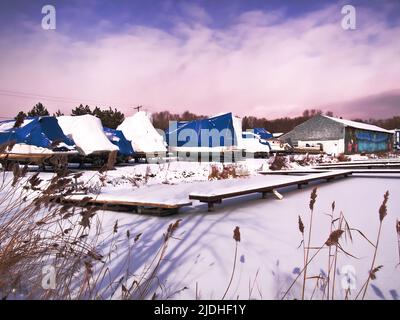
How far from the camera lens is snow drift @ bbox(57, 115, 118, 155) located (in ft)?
50.8

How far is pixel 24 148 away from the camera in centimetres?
1385

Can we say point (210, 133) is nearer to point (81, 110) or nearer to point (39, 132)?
point (39, 132)

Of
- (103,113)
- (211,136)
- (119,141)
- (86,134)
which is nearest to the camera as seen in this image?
(86,134)

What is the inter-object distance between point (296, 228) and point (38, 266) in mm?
3485

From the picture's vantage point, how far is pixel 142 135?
849 inches

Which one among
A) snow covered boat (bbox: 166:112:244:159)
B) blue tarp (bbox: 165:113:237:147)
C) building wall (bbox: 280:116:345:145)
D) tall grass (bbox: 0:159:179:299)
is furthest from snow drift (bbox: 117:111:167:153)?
building wall (bbox: 280:116:345:145)

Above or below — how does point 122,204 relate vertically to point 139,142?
below

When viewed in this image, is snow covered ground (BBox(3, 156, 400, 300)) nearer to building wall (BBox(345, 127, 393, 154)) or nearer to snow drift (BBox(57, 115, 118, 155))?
snow drift (BBox(57, 115, 118, 155))

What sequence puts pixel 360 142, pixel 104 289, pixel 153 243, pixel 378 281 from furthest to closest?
pixel 360 142
pixel 153 243
pixel 378 281
pixel 104 289

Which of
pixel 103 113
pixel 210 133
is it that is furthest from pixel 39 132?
pixel 103 113

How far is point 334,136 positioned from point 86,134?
1360 inches

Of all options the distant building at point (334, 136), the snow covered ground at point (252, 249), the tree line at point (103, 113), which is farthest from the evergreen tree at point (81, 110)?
the snow covered ground at point (252, 249)
